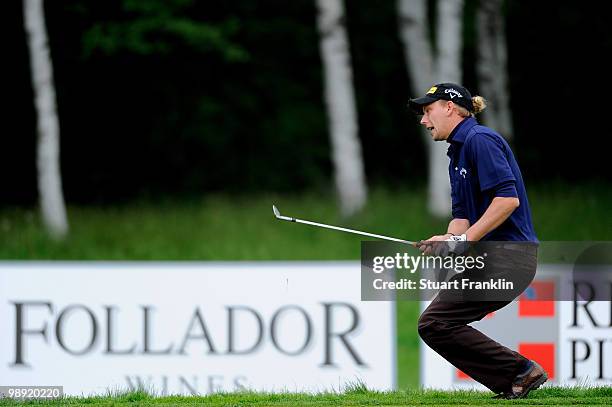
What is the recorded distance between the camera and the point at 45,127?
16062 mm

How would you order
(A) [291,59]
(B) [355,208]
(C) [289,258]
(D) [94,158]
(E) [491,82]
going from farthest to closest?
1. (A) [291,59]
2. (D) [94,158]
3. (E) [491,82]
4. (B) [355,208]
5. (C) [289,258]

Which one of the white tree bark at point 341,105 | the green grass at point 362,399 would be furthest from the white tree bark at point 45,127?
the green grass at point 362,399

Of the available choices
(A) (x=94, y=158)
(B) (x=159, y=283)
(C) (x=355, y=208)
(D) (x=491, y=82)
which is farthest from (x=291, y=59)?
(B) (x=159, y=283)

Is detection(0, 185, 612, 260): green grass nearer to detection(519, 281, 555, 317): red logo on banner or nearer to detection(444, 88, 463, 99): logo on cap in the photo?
detection(519, 281, 555, 317): red logo on banner

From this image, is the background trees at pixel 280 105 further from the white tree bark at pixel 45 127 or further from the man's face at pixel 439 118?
the man's face at pixel 439 118

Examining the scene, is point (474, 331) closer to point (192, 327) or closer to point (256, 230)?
point (192, 327)

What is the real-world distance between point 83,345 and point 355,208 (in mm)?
8191

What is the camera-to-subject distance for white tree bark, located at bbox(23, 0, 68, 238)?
15984mm

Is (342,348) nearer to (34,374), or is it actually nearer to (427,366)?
(427,366)

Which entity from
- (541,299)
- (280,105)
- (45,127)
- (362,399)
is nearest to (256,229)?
(45,127)

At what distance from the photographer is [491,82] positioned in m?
18.4

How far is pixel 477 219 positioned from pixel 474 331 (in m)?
0.56

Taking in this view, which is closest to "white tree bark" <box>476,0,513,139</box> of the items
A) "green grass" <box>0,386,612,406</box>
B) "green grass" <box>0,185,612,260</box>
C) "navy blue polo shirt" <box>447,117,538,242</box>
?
"green grass" <box>0,185,612,260</box>

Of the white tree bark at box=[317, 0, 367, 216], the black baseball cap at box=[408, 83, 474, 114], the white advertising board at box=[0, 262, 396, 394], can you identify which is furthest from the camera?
the white tree bark at box=[317, 0, 367, 216]
